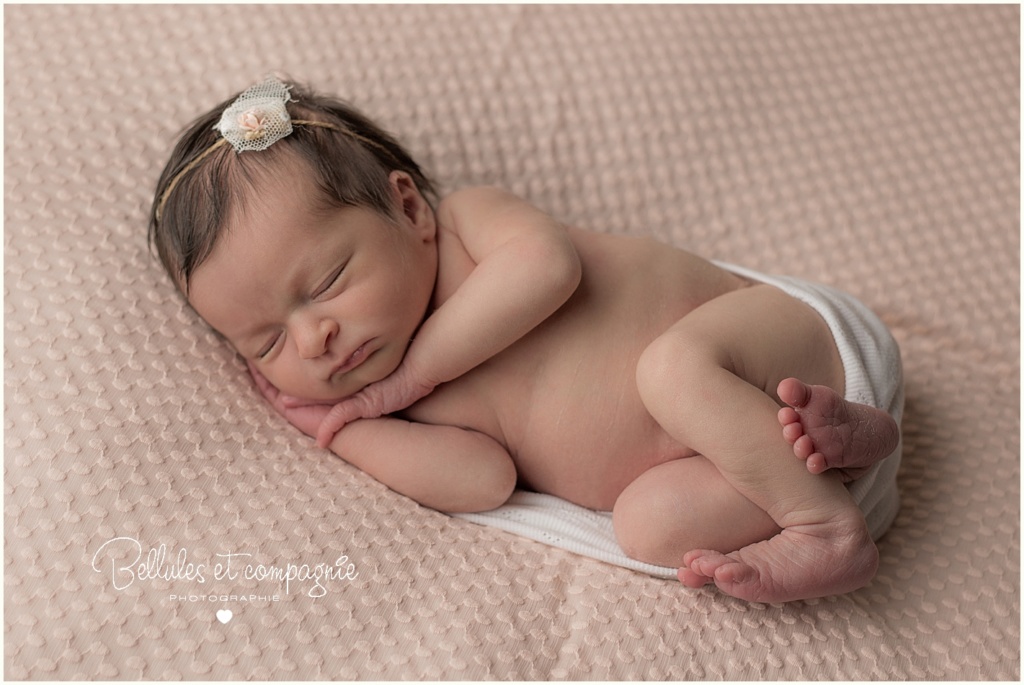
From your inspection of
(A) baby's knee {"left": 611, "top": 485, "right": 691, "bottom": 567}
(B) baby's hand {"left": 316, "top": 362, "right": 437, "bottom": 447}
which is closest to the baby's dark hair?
(B) baby's hand {"left": 316, "top": 362, "right": 437, "bottom": 447}

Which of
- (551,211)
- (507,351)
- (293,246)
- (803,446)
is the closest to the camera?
(803,446)

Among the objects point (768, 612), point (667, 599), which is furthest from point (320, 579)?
point (768, 612)

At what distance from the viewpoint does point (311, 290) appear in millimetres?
1271

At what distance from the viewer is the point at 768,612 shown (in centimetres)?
116

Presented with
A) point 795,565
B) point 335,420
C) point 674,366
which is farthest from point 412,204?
point 795,565

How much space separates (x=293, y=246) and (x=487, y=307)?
264 millimetres

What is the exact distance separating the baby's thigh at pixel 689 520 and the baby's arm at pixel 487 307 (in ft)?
0.94

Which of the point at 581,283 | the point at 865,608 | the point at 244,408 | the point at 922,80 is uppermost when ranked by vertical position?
the point at 922,80

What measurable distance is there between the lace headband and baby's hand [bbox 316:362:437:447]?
0.36 meters

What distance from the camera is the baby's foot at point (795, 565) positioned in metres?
1.11

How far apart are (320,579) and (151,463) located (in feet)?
0.85

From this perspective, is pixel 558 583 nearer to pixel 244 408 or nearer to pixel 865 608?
pixel 865 608

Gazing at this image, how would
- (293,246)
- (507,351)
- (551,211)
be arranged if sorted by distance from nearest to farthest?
(293,246), (507,351), (551,211)

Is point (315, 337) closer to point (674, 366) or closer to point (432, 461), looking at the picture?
point (432, 461)
